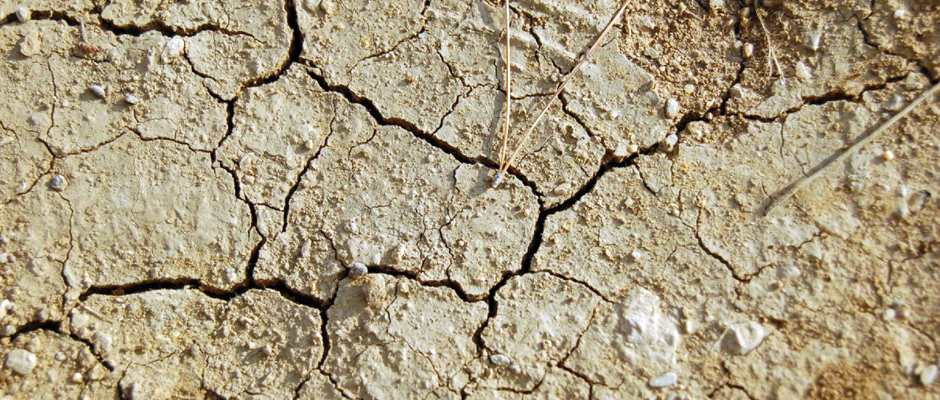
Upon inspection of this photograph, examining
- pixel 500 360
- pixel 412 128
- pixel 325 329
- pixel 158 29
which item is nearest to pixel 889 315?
pixel 500 360

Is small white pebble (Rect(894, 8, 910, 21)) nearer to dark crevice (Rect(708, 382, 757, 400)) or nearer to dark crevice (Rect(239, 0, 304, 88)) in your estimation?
dark crevice (Rect(708, 382, 757, 400))

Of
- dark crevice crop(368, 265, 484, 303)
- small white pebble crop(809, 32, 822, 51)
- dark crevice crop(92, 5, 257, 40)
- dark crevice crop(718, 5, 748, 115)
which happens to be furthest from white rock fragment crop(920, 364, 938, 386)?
dark crevice crop(92, 5, 257, 40)

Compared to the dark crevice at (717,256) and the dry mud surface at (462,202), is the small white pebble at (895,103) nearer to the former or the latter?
the dry mud surface at (462,202)

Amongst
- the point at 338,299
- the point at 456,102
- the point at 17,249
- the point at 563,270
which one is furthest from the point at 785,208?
the point at 17,249

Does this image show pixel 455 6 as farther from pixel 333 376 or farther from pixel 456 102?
pixel 333 376

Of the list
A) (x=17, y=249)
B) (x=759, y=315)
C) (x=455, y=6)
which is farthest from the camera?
(x=455, y=6)
